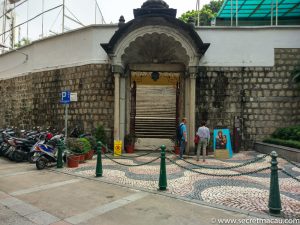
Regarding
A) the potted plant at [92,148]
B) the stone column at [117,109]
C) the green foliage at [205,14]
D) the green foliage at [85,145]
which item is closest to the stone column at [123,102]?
the stone column at [117,109]

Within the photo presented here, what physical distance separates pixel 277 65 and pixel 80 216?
11525mm

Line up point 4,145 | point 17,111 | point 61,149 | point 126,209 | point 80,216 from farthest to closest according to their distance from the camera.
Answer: point 17,111, point 4,145, point 61,149, point 126,209, point 80,216

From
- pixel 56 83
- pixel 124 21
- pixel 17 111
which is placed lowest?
pixel 17 111

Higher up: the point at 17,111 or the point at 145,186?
the point at 17,111

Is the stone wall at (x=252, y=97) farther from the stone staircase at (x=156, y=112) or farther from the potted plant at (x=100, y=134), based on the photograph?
the potted plant at (x=100, y=134)

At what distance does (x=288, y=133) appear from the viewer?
11344 mm

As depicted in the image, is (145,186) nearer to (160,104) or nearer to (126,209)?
(126,209)

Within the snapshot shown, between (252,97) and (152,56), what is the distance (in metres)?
5.26

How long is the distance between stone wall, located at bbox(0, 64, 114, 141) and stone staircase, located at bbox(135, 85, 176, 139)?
417 cm

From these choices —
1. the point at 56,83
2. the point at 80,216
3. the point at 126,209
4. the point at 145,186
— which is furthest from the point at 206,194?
the point at 56,83

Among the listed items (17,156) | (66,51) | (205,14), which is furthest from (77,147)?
(205,14)

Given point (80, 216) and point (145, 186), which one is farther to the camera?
point (145, 186)

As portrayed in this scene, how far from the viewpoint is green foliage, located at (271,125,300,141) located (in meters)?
10.9

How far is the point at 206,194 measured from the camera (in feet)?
19.6
